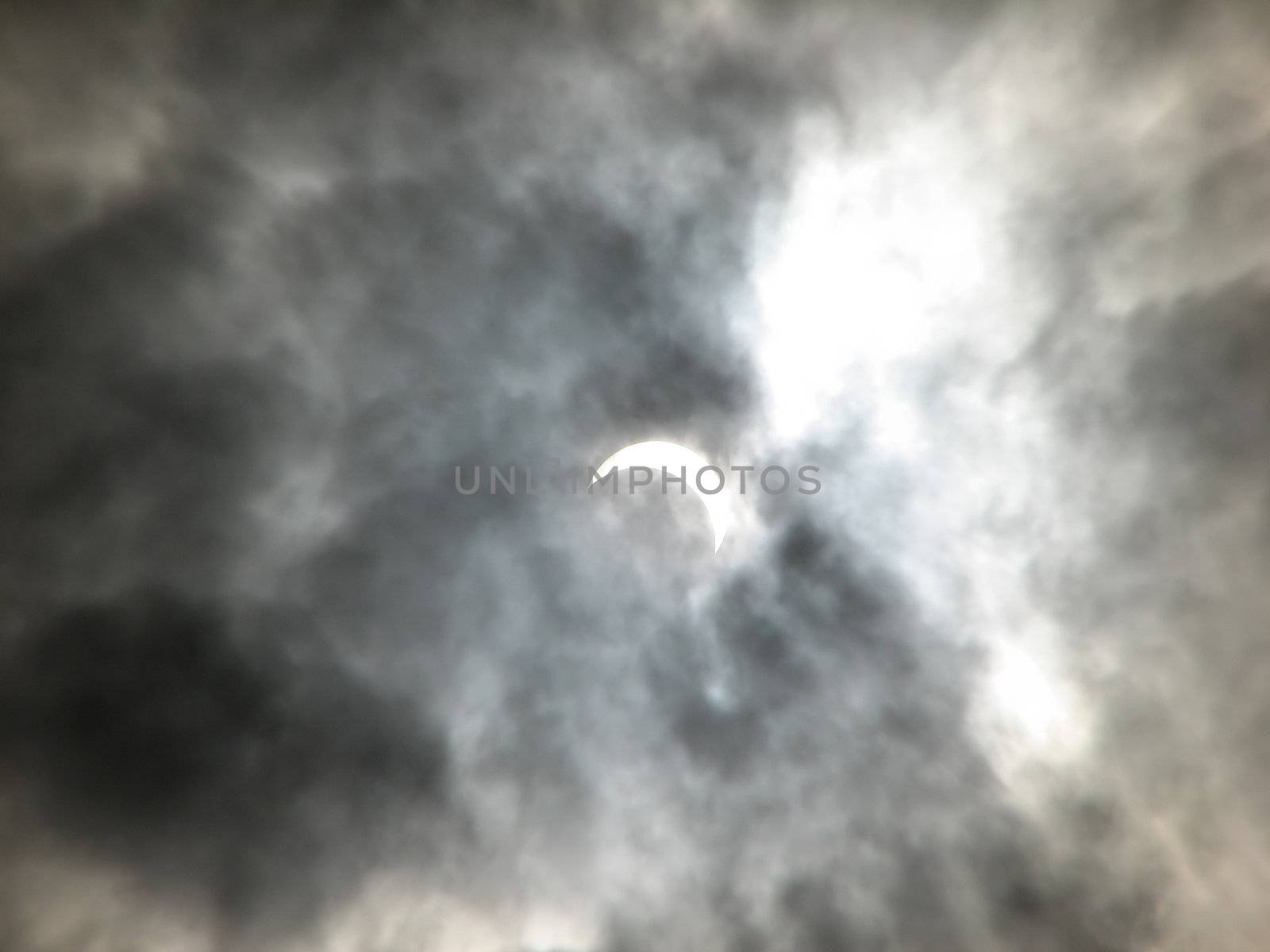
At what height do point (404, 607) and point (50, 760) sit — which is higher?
point (404, 607)

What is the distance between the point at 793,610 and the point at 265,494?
19741mm

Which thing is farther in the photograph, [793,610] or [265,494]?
[793,610]

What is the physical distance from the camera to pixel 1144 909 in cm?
2253

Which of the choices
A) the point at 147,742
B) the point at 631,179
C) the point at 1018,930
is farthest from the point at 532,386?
the point at 1018,930

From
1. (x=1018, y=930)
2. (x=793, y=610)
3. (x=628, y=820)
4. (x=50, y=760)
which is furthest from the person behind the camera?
(x=793, y=610)

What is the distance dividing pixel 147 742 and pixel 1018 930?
98.9ft

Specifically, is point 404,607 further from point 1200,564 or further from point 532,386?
point 1200,564

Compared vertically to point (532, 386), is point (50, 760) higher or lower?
lower

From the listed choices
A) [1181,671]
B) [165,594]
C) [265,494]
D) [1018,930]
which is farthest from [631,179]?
[1018,930]

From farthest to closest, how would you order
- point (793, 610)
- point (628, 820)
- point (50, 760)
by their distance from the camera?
point (793, 610) < point (628, 820) < point (50, 760)

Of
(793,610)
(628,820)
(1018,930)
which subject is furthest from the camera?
(793,610)

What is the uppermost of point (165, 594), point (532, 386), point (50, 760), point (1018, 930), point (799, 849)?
point (532, 386)

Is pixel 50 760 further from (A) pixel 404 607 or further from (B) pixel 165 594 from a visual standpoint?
(A) pixel 404 607

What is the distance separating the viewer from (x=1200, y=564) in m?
22.4
